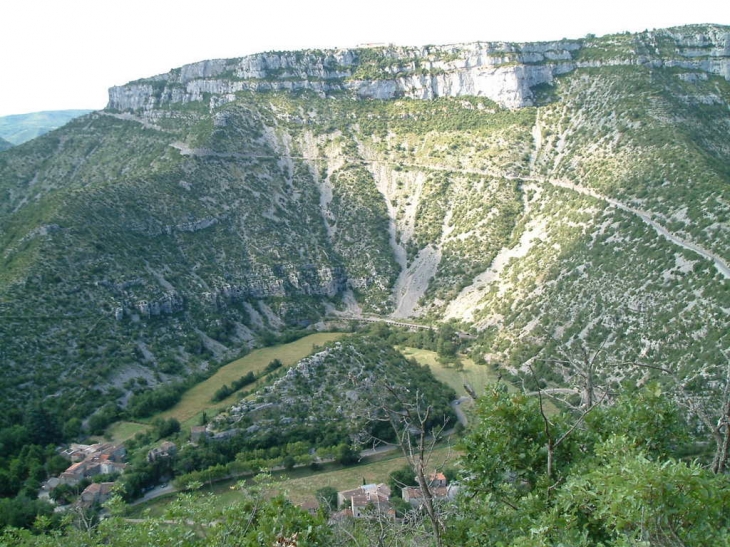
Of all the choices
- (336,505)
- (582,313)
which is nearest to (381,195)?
(582,313)

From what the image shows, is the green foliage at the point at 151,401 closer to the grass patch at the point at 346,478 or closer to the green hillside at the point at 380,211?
the green hillside at the point at 380,211

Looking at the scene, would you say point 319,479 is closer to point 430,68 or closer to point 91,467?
point 91,467

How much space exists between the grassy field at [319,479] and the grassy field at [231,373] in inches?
384

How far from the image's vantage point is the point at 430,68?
334 ft

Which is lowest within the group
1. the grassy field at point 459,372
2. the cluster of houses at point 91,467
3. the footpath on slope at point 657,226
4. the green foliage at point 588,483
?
the grassy field at point 459,372

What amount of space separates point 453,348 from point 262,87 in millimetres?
64136

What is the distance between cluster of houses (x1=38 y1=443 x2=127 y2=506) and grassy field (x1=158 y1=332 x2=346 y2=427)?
6.46m

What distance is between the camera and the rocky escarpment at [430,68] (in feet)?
303

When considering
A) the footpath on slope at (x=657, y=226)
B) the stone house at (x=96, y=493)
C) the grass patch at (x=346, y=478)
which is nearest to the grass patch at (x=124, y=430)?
the stone house at (x=96, y=493)

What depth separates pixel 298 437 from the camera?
143 feet

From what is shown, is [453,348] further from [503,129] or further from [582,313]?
[503,129]

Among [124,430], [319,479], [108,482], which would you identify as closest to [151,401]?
[124,430]

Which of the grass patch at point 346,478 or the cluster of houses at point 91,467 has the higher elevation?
the cluster of houses at point 91,467

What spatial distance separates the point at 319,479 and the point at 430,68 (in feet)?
266
